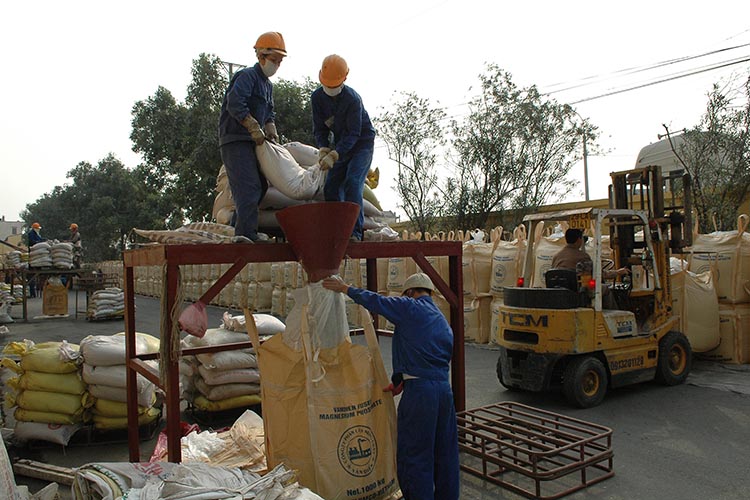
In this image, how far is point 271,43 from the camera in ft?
12.8

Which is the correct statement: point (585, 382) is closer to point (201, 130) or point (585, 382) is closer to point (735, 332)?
point (735, 332)

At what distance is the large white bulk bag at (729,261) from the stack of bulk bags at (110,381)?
24.2 feet

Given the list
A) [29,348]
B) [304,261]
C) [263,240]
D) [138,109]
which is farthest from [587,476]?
[138,109]

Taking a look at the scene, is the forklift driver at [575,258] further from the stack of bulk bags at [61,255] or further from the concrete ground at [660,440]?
the stack of bulk bags at [61,255]

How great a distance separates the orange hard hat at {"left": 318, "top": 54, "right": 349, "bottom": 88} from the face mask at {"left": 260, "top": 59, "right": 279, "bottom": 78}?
0.32m

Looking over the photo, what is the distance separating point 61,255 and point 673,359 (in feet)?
49.1

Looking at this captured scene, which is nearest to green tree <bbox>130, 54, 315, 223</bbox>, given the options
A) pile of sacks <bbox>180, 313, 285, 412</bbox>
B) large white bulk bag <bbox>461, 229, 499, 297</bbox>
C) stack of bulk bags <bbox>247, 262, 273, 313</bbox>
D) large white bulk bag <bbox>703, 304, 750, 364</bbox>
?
stack of bulk bags <bbox>247, 262, 273, 313</bbox>

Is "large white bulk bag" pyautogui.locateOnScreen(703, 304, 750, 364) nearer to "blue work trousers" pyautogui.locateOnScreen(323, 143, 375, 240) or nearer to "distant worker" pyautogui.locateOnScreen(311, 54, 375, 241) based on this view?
"distant worker" pyautogui.locateOnScreen(311, 54, 375, 241)

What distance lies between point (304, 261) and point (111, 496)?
1.63 m

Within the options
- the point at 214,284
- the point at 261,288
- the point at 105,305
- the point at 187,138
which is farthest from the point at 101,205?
the point at 214,284

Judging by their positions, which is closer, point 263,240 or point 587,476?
point 263,240

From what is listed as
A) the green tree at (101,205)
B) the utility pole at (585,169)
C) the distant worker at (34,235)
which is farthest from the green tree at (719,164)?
the green tree at (101,205)

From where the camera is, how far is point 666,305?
712 cm

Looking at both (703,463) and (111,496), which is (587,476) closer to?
(703,463)
